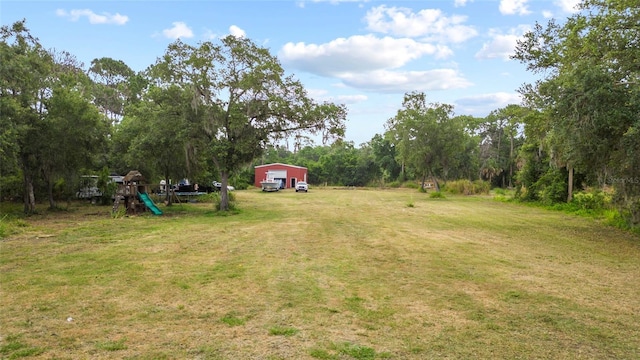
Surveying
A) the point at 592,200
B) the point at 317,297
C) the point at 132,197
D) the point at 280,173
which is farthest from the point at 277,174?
the point at 317,297

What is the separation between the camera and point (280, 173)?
1923 inches

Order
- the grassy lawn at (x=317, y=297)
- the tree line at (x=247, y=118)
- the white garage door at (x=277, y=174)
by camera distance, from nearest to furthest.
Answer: the grassy lawn at (x=317, y=297) < the tree line at (x=247, y=118) < the white garage door at (x=277, y=174)

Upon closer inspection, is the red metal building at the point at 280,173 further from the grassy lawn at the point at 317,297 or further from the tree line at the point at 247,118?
the grassy lawn at the point at 317,297

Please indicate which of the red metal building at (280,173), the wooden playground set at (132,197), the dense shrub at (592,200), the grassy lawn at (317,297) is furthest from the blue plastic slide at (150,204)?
the red metal building at (280,173)

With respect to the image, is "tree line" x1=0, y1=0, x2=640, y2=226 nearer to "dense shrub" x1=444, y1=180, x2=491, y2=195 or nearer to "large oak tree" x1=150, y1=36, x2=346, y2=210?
"large oak tree" x1=150, y1=36, x2=346, y2=210

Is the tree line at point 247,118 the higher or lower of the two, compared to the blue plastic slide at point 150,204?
higher

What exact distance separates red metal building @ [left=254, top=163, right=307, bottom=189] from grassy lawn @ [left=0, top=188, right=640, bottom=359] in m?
37.8

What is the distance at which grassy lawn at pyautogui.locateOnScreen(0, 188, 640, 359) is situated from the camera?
13.0ft

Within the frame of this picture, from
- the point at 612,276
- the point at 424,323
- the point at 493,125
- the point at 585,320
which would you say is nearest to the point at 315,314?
the point at 424,323

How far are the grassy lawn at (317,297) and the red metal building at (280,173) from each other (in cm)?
3781

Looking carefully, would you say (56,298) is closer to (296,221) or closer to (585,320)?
(585,320)

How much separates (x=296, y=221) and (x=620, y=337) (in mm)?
10941

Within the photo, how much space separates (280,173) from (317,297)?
143 feet

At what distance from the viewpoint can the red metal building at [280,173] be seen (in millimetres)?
48719
